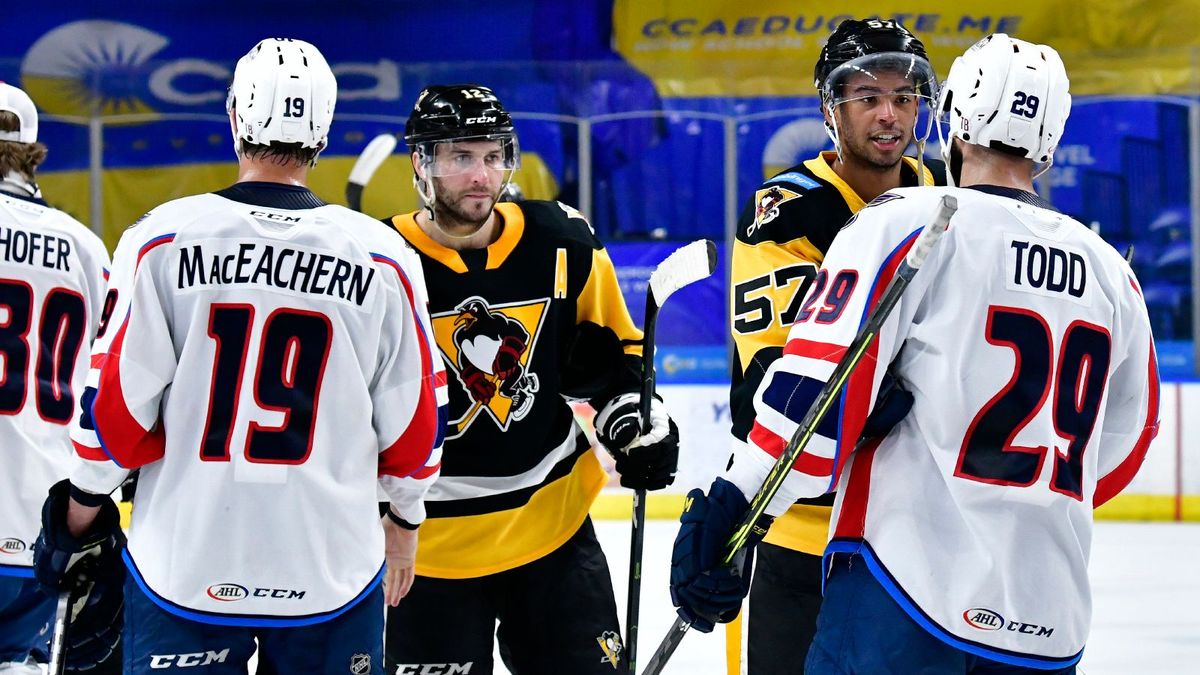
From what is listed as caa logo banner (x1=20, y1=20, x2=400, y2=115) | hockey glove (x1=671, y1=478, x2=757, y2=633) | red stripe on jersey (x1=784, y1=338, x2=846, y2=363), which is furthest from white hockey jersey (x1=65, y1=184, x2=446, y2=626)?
caa logo banner (x1=20, y1=20, x2=400, y2=115)

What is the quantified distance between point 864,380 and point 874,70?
0.89 m

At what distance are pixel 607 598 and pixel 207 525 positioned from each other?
33.1 inches

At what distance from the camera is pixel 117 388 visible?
1938 millimetres

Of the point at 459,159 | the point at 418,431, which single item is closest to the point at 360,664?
the point at 418,431

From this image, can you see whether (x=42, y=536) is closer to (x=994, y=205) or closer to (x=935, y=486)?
(x=935, y=486)

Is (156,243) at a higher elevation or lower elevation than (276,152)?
lower

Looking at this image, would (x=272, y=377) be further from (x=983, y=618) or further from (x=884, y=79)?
(x=884, y=79)

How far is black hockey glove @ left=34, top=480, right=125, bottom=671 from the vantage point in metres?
2.11

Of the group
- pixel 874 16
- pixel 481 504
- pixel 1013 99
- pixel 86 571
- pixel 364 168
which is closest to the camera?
pixel 1013 99

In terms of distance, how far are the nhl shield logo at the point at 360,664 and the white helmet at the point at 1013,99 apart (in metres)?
1.04

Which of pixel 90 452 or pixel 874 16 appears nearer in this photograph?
pixel 90 452

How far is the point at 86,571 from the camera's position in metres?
2.31

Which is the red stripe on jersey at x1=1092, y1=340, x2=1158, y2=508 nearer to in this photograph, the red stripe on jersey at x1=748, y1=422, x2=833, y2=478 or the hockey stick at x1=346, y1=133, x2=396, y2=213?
the red stripe on jersey at x1=748, y1=422, x2=833, y2=478

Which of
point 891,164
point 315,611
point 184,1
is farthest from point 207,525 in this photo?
point 184,1
